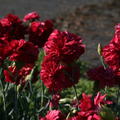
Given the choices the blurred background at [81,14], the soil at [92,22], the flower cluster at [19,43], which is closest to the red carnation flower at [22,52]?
the flower cluster at [19,43]

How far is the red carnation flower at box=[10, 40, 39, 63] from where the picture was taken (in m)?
2.68

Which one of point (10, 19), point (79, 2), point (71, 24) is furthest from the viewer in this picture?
point (79, 2)

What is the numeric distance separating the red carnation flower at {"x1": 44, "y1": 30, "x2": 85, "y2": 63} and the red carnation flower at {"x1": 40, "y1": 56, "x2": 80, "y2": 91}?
99 mm

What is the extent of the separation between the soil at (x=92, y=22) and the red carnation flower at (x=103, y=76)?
13.2ft

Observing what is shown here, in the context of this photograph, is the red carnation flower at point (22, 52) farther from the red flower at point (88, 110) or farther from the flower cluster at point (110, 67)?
the red flower at point (88, 110)

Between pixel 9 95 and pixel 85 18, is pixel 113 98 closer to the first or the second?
pixel 9 95

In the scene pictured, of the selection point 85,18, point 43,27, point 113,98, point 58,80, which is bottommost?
point 113,98

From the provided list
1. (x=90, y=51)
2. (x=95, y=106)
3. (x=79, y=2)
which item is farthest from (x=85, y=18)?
(x=95, y=106)

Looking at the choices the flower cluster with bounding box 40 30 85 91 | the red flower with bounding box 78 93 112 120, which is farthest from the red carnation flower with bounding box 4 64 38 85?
the red flower with bounding box 78 93 112 120

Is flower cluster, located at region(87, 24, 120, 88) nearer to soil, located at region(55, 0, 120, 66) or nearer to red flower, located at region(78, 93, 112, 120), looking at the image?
red flower, located at region(78, 93, 112, 120)

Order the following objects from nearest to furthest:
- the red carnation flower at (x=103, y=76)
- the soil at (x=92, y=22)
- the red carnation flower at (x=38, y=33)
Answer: the red carnation flower at (x=103, y=76) < the red carnation flower at (x=38, y=33) < the soil at (x=92, y=22)

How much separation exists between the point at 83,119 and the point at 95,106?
9 centimetres

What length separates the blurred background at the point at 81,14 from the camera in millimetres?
8192

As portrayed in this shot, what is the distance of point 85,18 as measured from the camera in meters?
9.25
